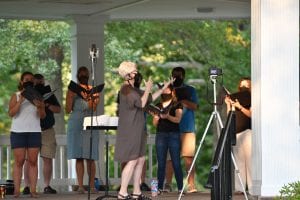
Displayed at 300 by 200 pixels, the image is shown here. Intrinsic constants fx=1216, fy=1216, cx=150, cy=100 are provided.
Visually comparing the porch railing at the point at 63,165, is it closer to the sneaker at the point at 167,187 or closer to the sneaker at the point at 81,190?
the sneaker at the point at 167,187

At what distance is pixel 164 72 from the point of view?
110ft

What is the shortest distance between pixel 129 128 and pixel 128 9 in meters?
6.28

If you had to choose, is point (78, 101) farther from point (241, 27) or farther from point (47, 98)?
point (241, 27)

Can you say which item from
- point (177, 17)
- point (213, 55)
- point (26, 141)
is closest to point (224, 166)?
point (26, 141)

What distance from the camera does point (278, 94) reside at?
48.3ft

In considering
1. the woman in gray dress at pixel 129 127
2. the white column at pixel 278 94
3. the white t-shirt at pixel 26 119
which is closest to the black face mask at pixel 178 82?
the white t-shirt at pixel 26 119

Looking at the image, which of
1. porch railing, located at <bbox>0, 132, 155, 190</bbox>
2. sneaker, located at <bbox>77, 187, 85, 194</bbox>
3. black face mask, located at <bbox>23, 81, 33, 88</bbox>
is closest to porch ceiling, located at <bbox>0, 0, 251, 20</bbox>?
porch railing, located at <bbox>0, 132, 155, 190</bbox>

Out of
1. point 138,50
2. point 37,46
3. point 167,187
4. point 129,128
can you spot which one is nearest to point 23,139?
point 129,128

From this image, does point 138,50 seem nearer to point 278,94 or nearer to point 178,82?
point 178,82

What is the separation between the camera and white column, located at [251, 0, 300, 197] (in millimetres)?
14672

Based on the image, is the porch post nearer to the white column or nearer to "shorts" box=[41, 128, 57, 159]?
"shorts" box=[41, 128, 57, 159]

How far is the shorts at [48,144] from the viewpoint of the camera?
17.8 m

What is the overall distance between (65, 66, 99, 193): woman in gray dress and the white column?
3.40 meters

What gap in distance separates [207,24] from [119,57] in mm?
2643
